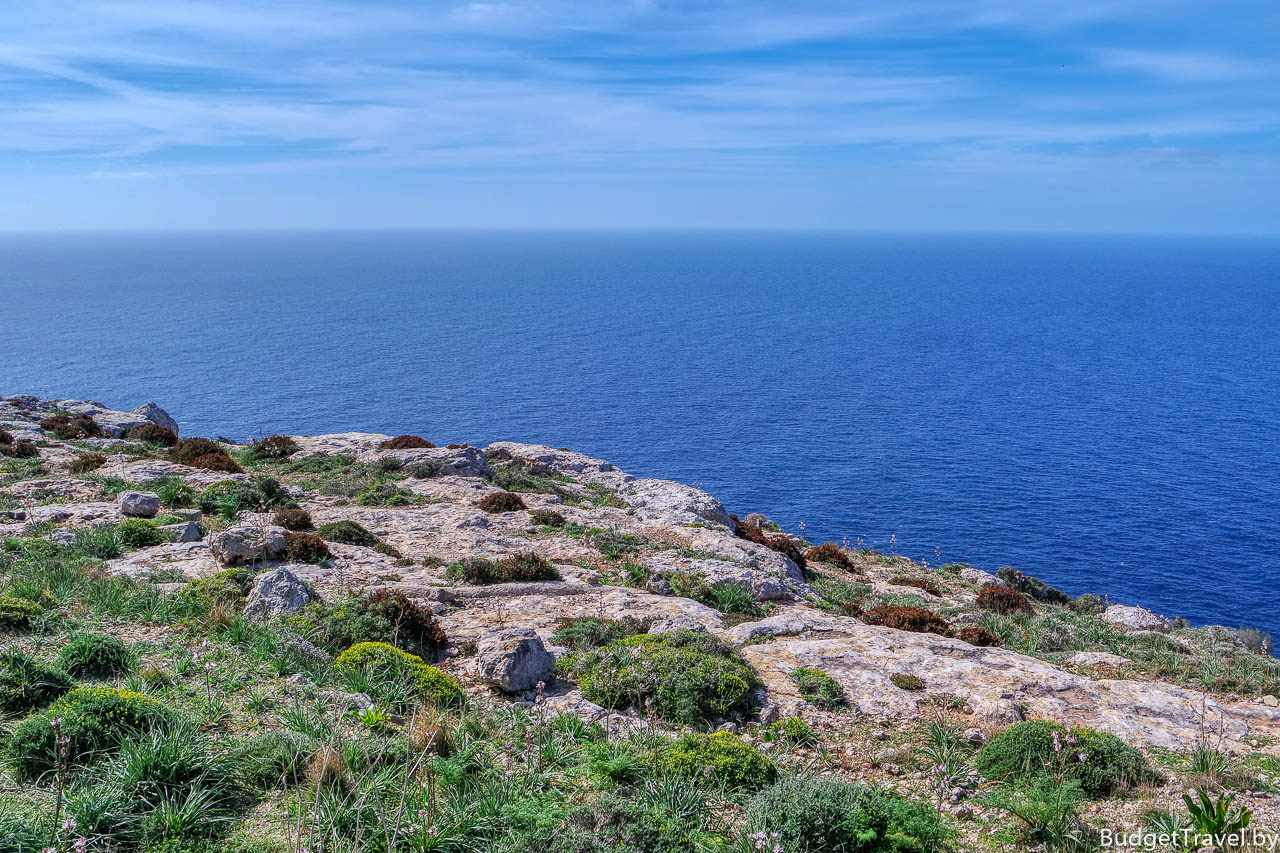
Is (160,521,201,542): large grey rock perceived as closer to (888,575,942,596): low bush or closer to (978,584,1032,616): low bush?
(888,575,942,596): low bush

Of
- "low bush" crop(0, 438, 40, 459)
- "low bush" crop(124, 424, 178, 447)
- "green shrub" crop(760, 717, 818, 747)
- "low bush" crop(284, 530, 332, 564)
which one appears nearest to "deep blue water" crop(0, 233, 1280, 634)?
"green shrub" crop(760, 717, 818, 747)

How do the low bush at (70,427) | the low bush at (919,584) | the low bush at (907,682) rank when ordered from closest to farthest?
the low bush at (907,682)
the low bush at (919,584)
the low bush at (70,427)

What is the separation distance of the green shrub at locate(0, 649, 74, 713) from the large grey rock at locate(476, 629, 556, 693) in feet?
19.9

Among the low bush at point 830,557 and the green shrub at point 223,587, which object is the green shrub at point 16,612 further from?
the low bush at point 830,557

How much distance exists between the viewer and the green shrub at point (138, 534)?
1948 cm

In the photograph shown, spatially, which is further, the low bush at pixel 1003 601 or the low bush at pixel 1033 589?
the low bush at pixel 1033 589

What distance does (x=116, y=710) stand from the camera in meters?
9.37

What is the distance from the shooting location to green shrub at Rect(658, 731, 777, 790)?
32.5 ft

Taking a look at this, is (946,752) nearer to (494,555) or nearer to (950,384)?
(494,555)

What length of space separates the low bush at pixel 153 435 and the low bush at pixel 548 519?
21848 millimetres

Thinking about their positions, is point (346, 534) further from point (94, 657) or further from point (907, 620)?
point (907, 620)

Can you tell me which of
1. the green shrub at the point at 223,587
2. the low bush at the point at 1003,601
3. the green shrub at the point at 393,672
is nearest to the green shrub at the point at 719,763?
the green shrub at the point at 393,672

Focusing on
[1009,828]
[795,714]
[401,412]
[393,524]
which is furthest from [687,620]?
[401,412]

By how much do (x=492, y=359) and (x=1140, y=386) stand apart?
4124 inches
